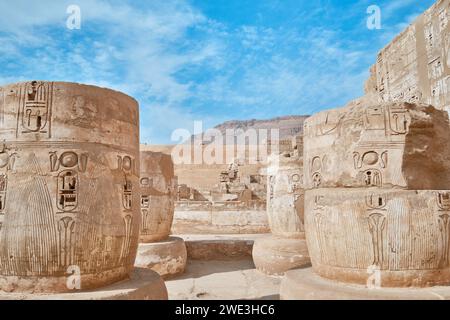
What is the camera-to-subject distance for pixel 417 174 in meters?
3.36

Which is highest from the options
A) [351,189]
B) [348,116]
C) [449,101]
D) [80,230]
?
[449,101]

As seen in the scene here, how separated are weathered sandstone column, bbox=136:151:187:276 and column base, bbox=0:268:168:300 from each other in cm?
286

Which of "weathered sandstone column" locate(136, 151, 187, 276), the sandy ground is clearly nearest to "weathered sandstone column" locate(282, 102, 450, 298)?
the sandy ground

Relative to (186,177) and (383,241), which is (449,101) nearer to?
(383,241)

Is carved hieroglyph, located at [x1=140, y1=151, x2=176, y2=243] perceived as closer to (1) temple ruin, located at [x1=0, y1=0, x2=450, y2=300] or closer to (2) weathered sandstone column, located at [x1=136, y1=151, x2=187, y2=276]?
(2) weathered sandstone column, located at [x1=136, y1=151, x2=187, y2=276]

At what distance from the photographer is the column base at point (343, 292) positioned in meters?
2.90

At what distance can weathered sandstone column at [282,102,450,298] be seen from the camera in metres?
3.12

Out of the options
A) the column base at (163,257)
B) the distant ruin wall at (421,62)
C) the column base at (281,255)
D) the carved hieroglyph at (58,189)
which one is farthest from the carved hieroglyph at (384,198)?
the distant ruin wall at (421,62)

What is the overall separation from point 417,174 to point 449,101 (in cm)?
969

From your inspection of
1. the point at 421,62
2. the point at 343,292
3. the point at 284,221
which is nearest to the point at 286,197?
the point at 284,221

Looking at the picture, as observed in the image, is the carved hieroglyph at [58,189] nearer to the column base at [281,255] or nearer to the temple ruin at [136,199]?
the temple ruin at [136,199]

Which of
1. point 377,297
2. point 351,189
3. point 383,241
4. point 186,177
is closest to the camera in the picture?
point 377,297

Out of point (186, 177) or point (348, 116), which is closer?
point (348, 116)
